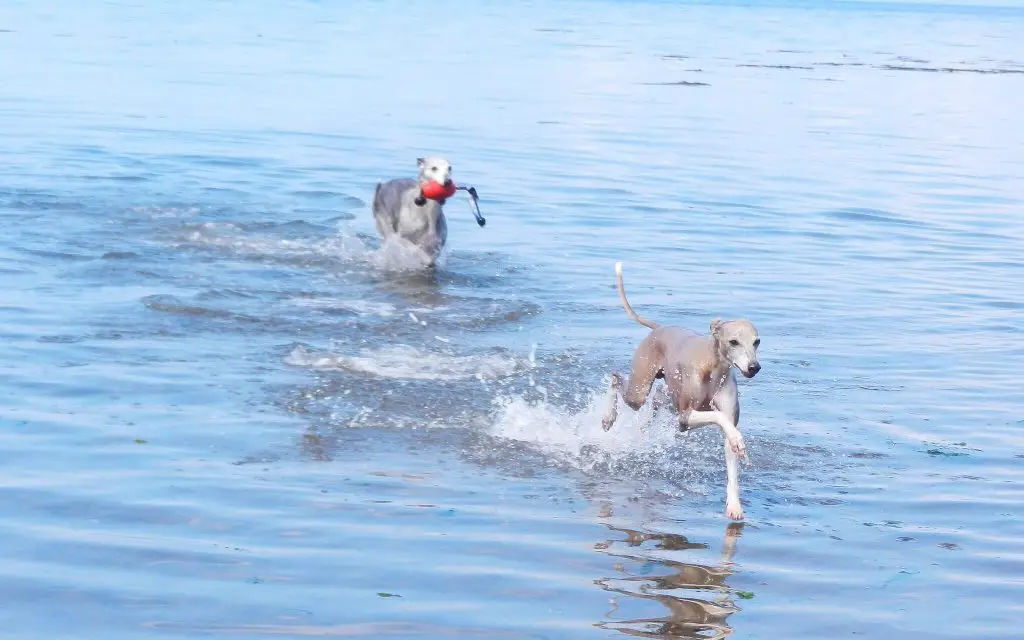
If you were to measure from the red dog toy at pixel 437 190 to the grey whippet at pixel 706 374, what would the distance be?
17.0 ft

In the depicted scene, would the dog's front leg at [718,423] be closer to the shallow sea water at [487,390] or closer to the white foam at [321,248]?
the shallow sea water at [487,390]

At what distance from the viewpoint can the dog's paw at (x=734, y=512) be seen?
7469 millimetres

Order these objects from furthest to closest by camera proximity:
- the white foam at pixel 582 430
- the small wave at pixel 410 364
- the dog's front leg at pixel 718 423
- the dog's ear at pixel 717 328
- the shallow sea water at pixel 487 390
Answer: the small wave at pixel 410 364 → the white foam at pixel 582 430 → the dog's ear at pixel 717 328 → the dog's front leg at pixel 718 423 → the shallow sea water at pixel 487 390

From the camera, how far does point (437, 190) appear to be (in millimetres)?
13641

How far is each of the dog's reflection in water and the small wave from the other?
3033 millimetres

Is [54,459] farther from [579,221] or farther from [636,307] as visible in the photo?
[579,221]

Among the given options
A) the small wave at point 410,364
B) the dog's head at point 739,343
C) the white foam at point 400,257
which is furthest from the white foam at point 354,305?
the dog's head at point 739,343

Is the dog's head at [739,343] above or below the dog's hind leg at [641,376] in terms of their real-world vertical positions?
above

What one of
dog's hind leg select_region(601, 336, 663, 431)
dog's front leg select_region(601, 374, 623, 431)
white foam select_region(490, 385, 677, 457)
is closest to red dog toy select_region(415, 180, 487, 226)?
white foam select_region(490, 385, 677, 457)

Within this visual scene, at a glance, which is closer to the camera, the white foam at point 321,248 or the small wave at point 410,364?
the small wave at point 410,364

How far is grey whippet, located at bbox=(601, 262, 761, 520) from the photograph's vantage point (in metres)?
7.55

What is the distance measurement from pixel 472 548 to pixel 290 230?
29.9 feet

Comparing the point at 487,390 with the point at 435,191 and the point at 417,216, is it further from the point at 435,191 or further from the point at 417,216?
the point at 417,216

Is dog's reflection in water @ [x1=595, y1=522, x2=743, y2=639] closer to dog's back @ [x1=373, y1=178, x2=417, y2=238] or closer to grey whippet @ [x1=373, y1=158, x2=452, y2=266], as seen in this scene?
grey whippet @ [x1=373, y1=158, x2=452, y2=266]
